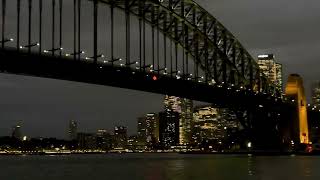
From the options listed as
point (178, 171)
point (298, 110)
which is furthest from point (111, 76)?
point (298, 110)

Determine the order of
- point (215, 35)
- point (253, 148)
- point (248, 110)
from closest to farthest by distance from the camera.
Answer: point (215, 35) → point (248, 110) → point (253, 148)

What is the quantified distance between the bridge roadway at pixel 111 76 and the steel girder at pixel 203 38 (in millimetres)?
3281

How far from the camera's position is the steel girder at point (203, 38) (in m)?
95.0

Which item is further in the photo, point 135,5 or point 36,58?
point 135,5

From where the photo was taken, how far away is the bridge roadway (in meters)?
69.1

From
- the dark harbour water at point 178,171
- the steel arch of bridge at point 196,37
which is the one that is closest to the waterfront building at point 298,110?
the steel arch of bridge at point 196,37

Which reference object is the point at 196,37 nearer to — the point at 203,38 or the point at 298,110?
the point at 203,38

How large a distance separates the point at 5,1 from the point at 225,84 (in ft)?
162

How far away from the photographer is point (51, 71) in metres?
73.0

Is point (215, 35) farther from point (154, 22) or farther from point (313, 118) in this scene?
point (313, 118)

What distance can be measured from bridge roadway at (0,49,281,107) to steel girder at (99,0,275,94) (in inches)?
129

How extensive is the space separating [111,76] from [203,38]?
97.6 feet

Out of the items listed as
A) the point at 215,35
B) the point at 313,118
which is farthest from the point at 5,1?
the point at 313,118

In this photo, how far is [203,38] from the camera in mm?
107625
